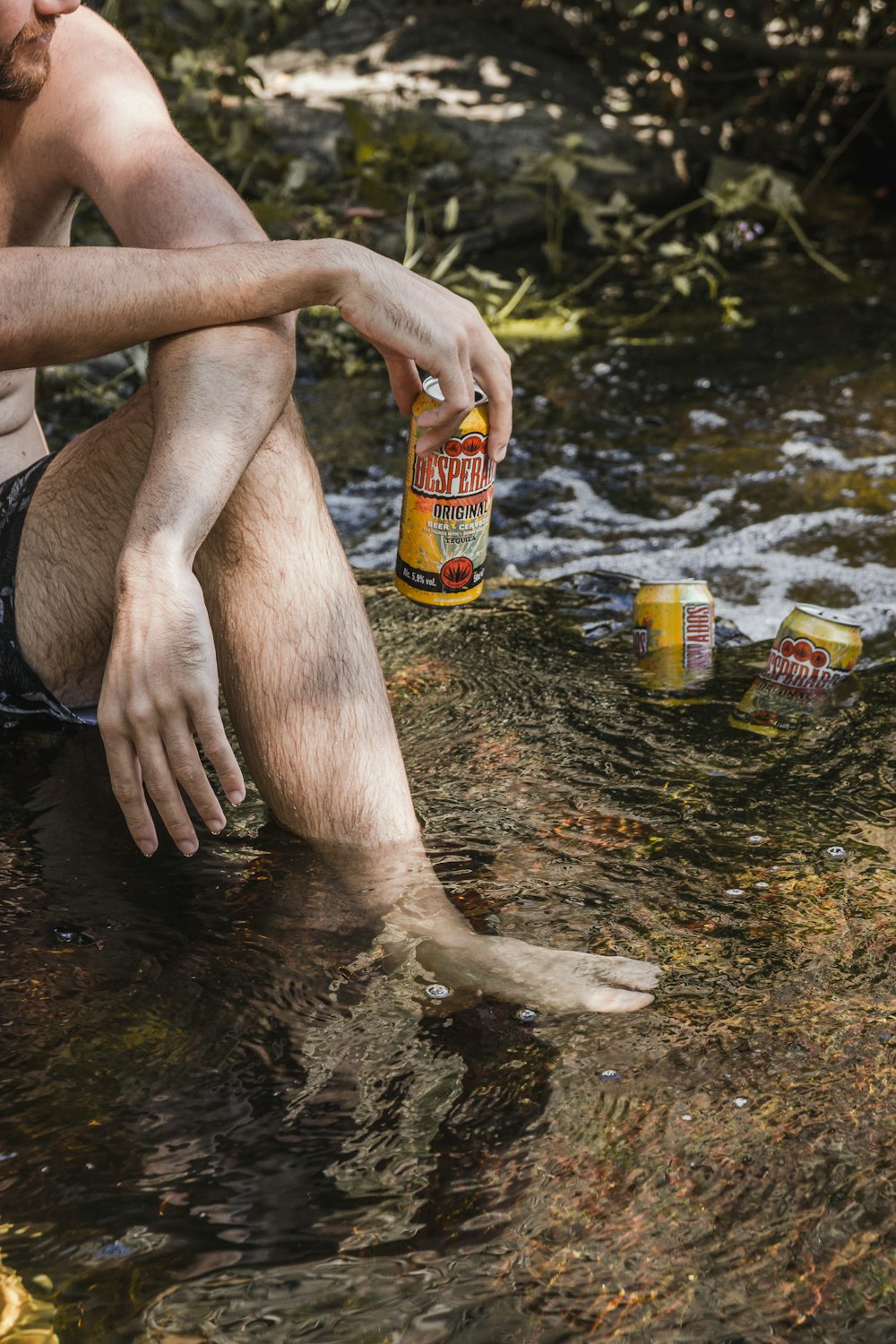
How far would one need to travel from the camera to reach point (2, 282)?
1.52 m

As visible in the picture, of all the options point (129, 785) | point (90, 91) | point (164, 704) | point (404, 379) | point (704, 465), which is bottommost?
point (704, 465)

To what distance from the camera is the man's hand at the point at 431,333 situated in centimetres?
158

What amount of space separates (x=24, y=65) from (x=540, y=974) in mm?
1410

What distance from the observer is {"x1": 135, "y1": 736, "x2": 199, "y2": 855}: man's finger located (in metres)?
1.34

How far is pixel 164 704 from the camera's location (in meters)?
1.33

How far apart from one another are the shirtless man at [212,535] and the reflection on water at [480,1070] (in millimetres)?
71

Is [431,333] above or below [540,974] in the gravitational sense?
above

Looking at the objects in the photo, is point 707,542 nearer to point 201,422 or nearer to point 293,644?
point 293,644

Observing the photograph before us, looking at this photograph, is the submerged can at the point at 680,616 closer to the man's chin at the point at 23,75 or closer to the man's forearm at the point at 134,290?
the man's forearm at the point at 134,290

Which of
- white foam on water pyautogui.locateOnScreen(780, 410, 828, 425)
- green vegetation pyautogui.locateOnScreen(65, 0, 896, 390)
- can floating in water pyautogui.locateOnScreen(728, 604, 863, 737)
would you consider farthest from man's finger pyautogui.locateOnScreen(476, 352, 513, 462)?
green vegetation pyautogui.locateOnScreen(65, 0, 896, 390)

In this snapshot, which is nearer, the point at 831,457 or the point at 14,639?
the point at 14,639

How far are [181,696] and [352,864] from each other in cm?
33

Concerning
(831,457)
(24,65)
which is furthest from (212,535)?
(831,457)

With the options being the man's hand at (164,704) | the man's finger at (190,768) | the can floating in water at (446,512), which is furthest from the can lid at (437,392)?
the man's finger at (190,768)
